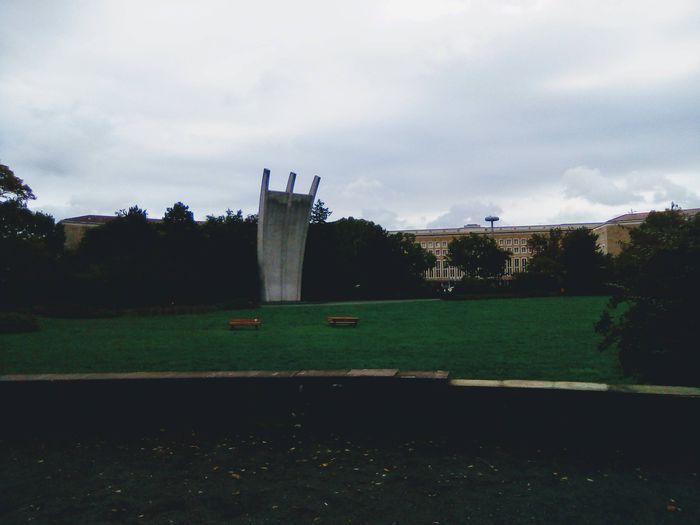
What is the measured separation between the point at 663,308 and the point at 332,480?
4.83 meters

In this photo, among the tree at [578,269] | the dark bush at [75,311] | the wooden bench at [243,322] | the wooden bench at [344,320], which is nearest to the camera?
the wooden bench at [243,322]

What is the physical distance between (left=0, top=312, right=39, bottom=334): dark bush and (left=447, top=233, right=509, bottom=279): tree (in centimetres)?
6802

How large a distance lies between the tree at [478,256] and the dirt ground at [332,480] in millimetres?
80245

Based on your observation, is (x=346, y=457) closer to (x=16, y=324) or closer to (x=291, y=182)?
(x=16, y=324)

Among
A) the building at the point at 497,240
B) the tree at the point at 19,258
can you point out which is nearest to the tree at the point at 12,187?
the tree at the point at 19,258

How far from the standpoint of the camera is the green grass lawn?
37.2 ft

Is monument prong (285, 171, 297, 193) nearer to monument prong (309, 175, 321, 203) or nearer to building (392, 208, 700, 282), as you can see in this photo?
monument prong (309, 175, 321, 203)

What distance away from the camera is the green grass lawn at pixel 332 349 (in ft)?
37.2

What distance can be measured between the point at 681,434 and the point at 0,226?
35.0 m

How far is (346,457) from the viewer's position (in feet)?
17.0

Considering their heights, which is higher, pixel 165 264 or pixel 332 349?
pixel 165 264

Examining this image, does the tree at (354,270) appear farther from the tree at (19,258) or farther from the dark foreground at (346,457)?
the dark foreground at (346,457)

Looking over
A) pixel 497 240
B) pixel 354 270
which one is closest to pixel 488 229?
pixel 497 240

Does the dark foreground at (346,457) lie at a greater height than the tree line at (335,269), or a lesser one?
lesser
